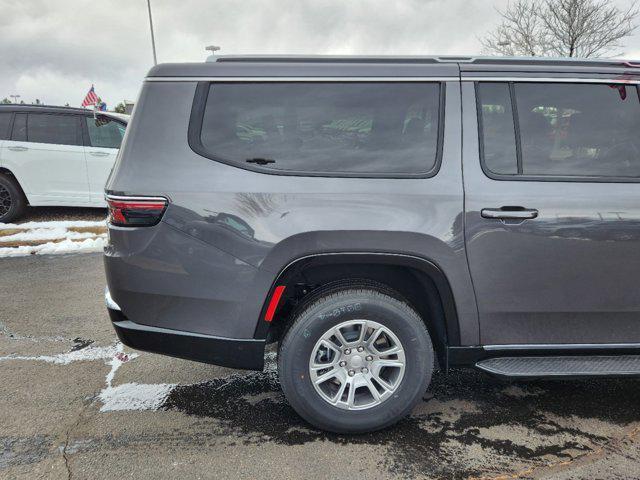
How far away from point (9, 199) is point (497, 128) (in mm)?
7953

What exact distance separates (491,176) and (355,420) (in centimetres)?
145

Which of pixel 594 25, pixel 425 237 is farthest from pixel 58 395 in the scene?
pixel 594 25

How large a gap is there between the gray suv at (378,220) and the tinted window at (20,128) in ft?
21.7

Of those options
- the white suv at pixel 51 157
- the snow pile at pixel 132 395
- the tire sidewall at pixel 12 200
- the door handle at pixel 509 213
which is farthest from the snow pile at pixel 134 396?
the tire sidewall at pixel 12 200

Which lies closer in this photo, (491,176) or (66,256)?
(491,176)

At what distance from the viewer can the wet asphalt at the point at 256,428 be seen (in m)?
2.35

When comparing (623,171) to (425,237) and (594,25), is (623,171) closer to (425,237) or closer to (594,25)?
(425,237)

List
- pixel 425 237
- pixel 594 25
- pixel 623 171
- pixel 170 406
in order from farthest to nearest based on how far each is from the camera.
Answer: pixel 594 25 → pixel 170 406 → pixel 623 171 → pixel 425 237

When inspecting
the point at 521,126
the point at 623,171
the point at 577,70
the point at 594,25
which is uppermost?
the point at 594,25

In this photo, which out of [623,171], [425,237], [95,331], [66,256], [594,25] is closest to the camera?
[425,237]

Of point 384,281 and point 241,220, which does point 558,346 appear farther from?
point 241,220

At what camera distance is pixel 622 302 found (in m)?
2.54

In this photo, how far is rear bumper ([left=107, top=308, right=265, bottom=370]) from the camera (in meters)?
2.50

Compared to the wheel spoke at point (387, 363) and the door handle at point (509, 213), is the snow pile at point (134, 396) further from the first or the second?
the door handle at point (509, 213)
